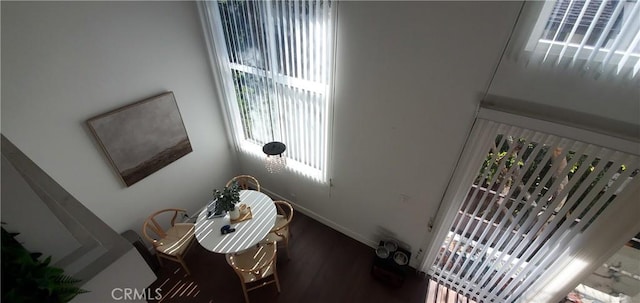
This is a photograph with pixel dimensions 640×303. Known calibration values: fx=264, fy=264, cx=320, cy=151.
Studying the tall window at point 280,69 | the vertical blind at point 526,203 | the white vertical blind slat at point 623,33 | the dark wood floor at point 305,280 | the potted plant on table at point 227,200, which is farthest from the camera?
the dark wood floor at point 305,280

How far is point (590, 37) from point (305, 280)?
10.9ft

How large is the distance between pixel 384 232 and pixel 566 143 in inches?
81.2

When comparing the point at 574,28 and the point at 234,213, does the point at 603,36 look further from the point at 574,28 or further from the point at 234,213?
the point at 234,213

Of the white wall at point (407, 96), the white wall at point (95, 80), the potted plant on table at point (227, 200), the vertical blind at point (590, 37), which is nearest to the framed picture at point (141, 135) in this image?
the white wall at point (95, 80)

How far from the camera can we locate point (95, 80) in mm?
2445

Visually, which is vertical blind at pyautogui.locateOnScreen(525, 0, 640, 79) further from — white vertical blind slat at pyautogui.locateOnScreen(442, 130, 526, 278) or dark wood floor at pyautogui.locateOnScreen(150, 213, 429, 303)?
dark wood floor at pyautogui.locateOnScreen(150, 213, 429, 303)

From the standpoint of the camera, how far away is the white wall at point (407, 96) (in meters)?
1.88

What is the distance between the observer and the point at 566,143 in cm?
182

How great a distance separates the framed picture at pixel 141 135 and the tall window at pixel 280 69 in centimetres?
79

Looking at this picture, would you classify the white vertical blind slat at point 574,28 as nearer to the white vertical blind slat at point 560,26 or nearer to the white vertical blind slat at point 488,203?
the white vertical blind slat at point 560,26

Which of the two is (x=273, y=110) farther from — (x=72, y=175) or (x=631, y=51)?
(x=631, y=51)

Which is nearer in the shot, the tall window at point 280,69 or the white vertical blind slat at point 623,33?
the white vertical blind slat at point 623,33

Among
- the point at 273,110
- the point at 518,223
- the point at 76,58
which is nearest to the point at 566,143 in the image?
the point at 518,223

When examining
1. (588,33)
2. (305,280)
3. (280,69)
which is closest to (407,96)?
(588,33)
